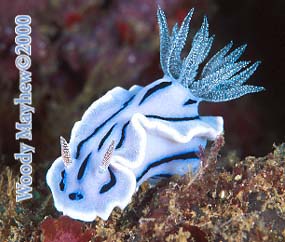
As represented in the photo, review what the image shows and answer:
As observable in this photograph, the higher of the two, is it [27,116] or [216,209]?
[27,116]

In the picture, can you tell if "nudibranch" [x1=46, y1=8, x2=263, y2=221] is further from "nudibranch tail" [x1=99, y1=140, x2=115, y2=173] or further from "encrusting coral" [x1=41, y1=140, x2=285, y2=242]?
"encrusting coral" [x1=41, y1=140, x2=285, y2=242]

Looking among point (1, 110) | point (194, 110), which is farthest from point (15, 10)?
point (194, 110)

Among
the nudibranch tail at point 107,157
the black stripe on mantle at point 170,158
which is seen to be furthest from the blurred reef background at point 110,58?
the nudibranch tail at point 107,157

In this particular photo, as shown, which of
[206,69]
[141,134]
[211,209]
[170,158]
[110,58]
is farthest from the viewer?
[110,58]

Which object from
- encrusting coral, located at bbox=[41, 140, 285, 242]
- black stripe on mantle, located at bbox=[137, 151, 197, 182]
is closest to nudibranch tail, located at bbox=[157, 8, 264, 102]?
black stripe on mantle, located at bbox=[137, 151, 197, 182]

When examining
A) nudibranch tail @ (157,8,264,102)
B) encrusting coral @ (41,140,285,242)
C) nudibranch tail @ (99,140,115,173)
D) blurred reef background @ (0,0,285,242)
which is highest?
blurred reef background @ (0,0,285,242)

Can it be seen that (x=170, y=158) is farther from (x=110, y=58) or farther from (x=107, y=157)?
(x=110, y=58)

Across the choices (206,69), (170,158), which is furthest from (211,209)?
(206,69)

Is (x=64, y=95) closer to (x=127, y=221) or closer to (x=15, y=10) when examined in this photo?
(x=15, y=10)
